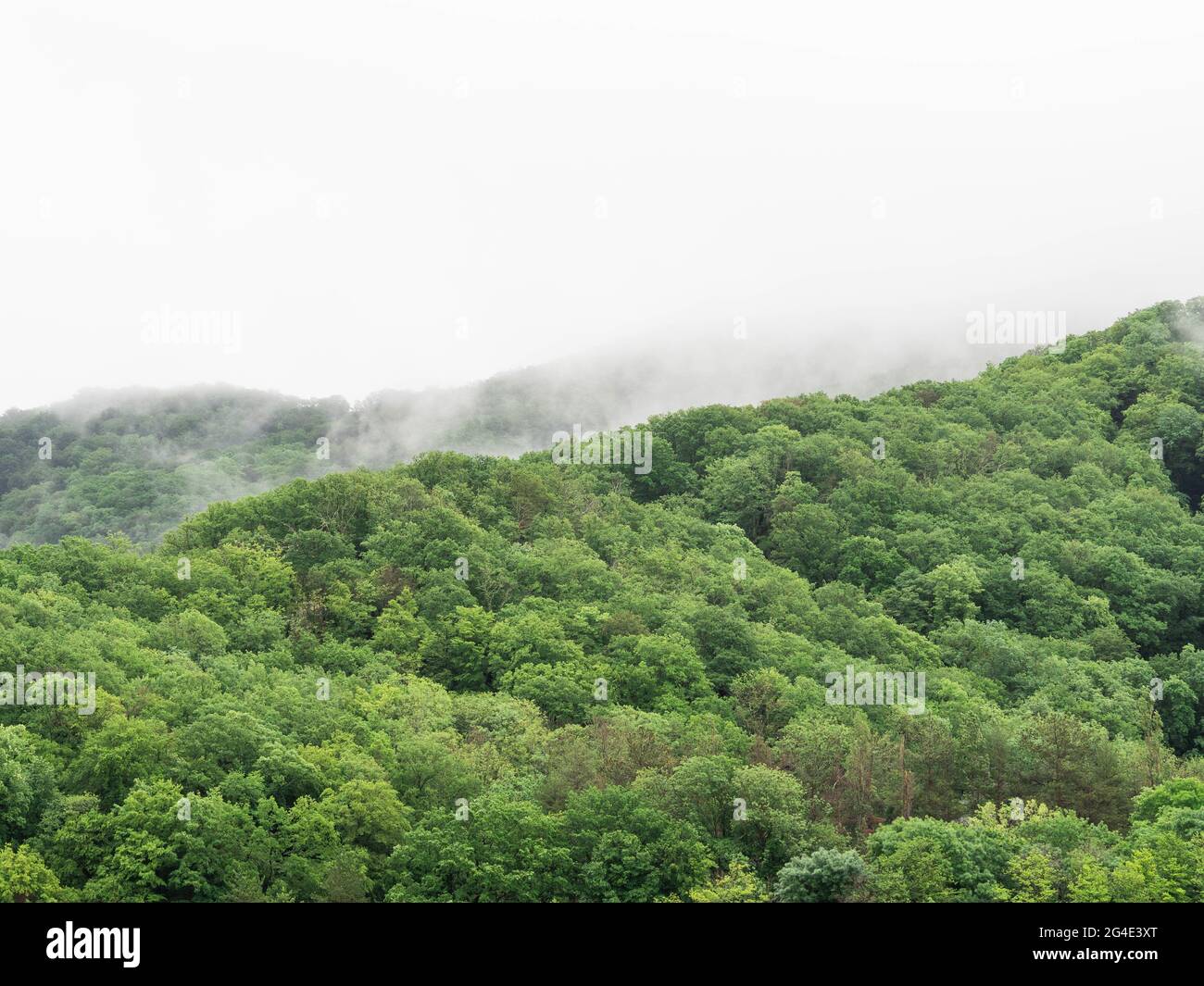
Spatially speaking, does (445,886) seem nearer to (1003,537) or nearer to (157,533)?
(1003,537)

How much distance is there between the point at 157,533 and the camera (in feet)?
585

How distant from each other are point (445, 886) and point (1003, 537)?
249 ft

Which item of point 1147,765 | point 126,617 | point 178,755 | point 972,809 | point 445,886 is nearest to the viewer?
point 445,886

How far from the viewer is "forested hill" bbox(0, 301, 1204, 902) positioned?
54312mm

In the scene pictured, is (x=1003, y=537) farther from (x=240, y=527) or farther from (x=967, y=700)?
(x=240, y=527)

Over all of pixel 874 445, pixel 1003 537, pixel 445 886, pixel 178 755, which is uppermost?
pixel 874 445

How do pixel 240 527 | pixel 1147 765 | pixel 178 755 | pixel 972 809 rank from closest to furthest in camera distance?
pixel 178 755
pixel 972 809
pixel 1147 765
pixel 240 527

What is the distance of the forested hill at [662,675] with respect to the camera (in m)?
54.3

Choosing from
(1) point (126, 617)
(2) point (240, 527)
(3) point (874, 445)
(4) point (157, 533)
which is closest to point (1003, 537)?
(3) point (874, 445)

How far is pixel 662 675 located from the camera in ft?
273

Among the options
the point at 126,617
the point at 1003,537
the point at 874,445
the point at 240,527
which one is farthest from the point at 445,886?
the point at 874,445
